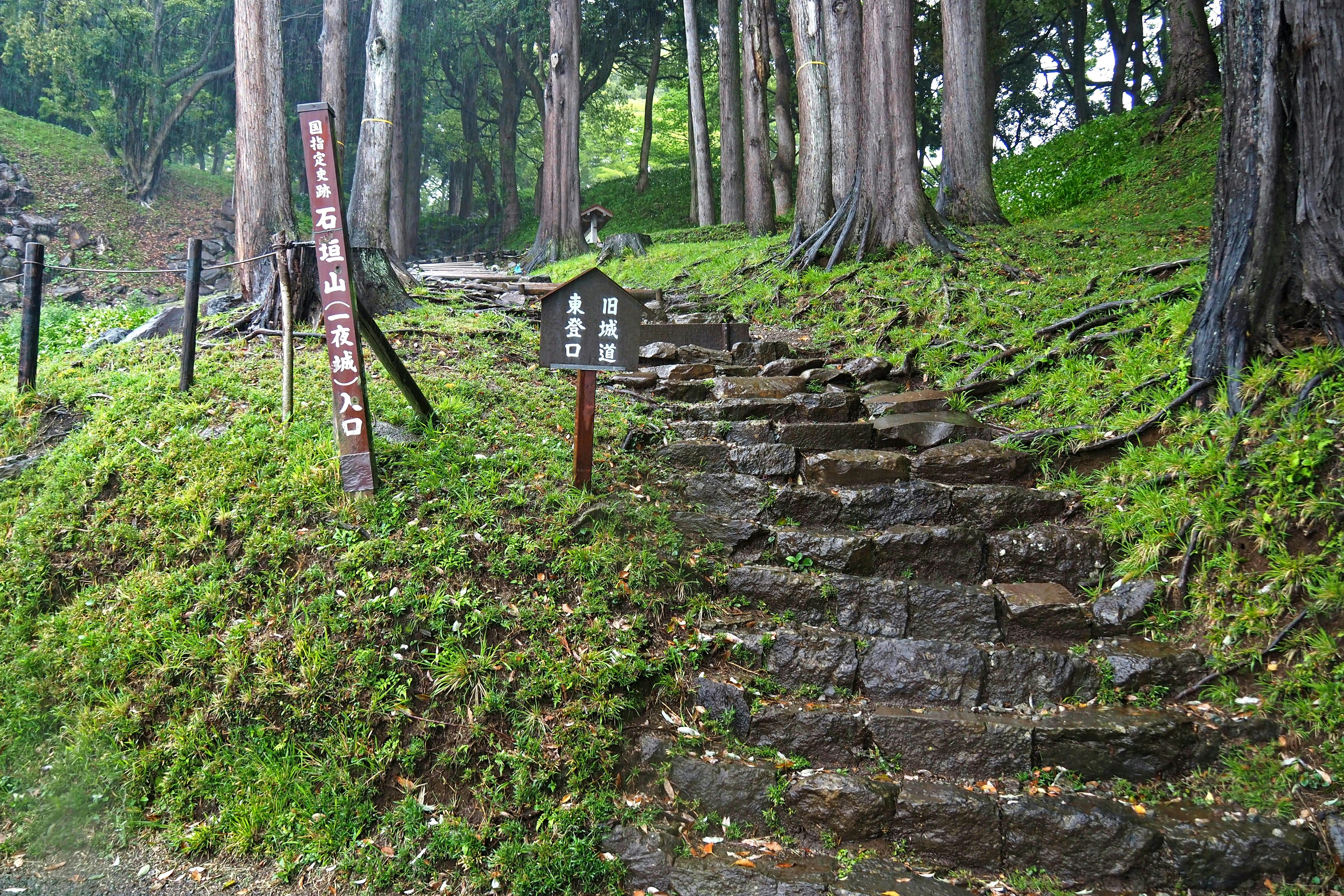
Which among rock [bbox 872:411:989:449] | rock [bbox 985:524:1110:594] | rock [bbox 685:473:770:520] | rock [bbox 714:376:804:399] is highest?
rock [bbox 714:376:804:399]

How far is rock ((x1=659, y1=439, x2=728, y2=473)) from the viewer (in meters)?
5.51

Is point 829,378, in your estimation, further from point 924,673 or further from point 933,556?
point 924,673

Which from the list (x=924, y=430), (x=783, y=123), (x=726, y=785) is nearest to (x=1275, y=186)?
(x=924, y=430)

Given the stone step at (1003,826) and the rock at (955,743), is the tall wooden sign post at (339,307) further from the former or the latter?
the rock at (955,743)

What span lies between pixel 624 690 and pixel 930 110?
23.5 meters

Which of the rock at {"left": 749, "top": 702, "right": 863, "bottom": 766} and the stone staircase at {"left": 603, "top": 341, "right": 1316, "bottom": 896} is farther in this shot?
the rock at {"left": 749, "top": 702, "right": 863, "bottom": 766}

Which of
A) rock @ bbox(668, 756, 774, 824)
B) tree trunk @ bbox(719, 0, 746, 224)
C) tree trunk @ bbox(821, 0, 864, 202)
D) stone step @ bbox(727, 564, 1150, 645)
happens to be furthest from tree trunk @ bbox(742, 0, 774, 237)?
rock @ bbox(668, 756, 774, 824)

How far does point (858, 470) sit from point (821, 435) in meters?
0.58

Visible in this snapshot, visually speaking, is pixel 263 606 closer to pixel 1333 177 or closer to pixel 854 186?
pixel 1333 177

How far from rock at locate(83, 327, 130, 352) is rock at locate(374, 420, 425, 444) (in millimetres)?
4189

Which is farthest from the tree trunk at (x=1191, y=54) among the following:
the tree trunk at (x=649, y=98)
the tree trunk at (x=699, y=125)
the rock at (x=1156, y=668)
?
the tree trunk at (x=649, y=98)

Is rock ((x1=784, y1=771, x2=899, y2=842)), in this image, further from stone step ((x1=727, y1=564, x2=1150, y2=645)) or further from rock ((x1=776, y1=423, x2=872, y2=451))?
rock ((x1=776, y1=423, x2=872, y2=451))

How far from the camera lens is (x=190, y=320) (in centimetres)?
597

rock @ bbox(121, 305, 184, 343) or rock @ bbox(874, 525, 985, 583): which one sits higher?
rock @ bbox(121, 305, 184, 343)
